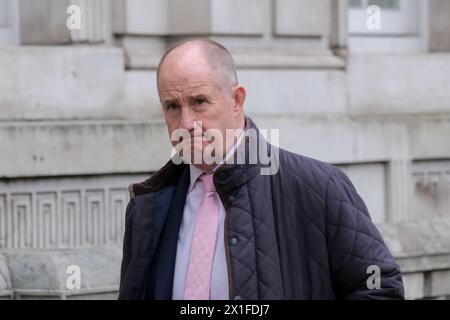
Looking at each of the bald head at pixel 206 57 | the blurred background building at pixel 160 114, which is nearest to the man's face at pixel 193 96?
the bald head at pixel 206 57

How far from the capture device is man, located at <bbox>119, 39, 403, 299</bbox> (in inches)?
162

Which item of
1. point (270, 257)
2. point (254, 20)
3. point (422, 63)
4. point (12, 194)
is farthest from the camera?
point (422, 63)

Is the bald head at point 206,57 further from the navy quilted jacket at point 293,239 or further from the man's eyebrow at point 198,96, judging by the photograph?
the navy quilted jacket at point 293,239

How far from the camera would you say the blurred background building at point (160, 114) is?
26.3ft

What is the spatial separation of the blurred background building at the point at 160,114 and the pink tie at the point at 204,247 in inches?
145

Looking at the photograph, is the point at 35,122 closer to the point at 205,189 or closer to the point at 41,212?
the point at 41,212

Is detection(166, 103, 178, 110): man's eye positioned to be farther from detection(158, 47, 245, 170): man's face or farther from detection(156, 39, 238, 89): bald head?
detection(156, 39, 238, 89): bald head

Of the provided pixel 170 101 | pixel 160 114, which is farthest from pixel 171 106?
pixel 160 114

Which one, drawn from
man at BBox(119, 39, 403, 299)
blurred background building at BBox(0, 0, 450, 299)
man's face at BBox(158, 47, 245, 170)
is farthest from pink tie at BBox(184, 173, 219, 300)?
blurred background building at BBox(0, 0, 450, 299)

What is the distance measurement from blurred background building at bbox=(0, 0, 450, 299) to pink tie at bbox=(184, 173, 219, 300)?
12.1 ft

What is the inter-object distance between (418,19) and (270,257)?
6559 millimetres

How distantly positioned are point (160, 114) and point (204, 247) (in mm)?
4450
